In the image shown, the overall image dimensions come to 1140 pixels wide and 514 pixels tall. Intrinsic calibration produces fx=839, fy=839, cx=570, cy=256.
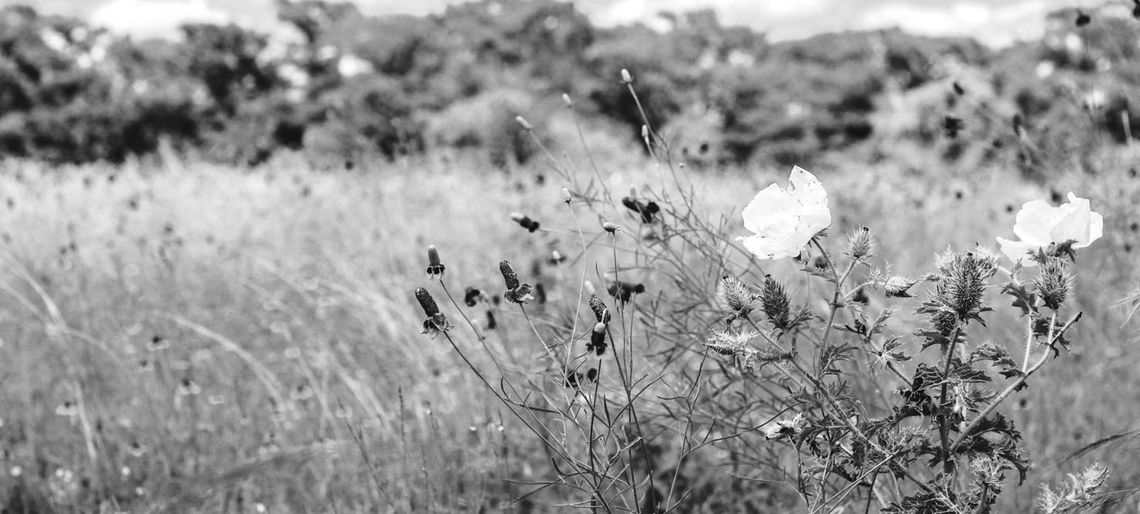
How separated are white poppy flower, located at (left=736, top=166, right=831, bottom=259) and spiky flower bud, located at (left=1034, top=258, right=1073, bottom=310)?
0.89 ft

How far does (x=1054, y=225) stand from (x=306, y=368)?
2.61 meters

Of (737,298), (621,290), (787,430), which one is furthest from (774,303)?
(621,290)

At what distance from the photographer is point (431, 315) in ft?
3.92

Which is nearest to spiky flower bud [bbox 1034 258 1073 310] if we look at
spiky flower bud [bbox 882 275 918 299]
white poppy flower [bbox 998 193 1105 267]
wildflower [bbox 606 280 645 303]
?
white poppy flower [bbox 998 193 1105 267]

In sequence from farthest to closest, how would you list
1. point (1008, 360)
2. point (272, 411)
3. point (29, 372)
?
point (29, 372) < point (272, 411) < point (1008, 360)

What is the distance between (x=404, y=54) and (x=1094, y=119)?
28563 mm

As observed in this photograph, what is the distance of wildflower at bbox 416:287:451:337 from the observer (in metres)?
1.17

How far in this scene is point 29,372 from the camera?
10.9 feet

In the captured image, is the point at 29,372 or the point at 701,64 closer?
the point at 29,372

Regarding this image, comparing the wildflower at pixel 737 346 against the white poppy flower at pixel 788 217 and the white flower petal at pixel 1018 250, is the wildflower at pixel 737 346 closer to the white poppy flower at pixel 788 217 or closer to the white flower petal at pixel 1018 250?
the white poppy flower at pixel 788 217

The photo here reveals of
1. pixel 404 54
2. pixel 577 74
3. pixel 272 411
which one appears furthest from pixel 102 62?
pixel 272 411

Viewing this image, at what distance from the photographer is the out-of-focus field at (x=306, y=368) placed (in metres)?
2.13

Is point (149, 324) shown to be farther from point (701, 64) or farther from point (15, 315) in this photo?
point (701, 64)

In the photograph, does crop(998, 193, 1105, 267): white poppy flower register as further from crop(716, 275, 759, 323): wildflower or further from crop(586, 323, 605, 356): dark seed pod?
crop(586, 323, 605, 356): dark seed pod
